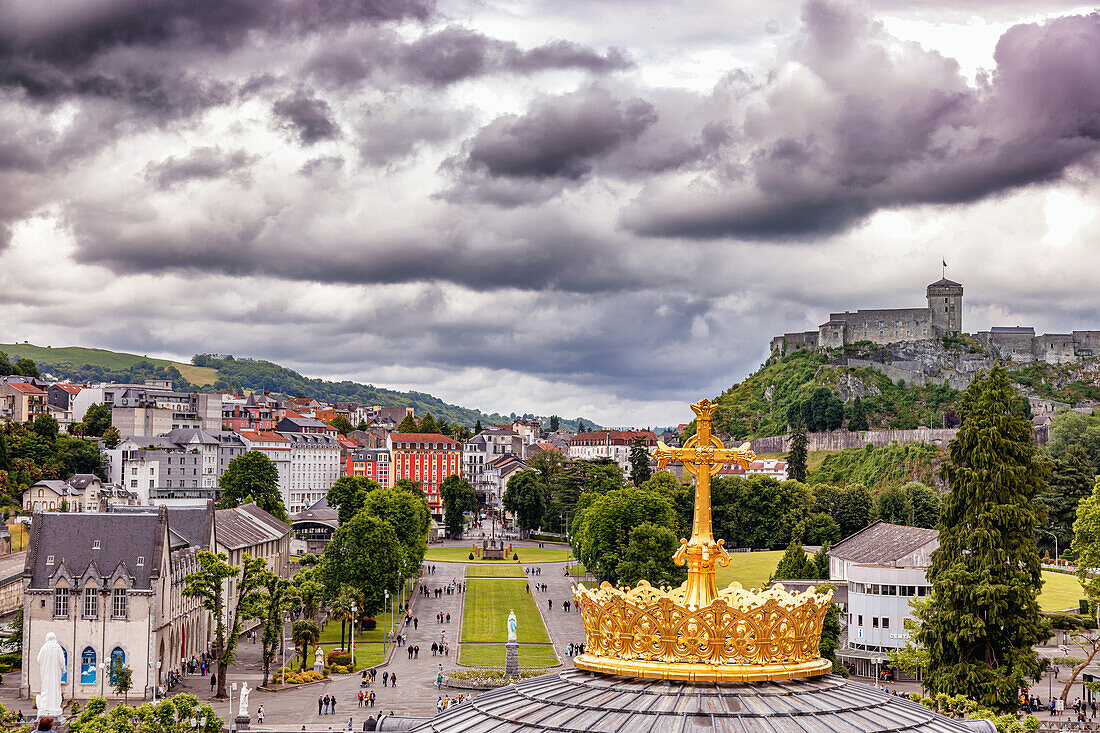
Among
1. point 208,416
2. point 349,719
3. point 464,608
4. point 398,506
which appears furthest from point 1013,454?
point 208,416

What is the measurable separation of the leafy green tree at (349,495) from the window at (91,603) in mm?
62254

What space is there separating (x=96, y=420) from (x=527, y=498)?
244 feet

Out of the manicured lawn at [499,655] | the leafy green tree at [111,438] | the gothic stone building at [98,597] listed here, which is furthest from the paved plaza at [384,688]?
the leafy green tree at [111,438]

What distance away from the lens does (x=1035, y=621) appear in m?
39.8

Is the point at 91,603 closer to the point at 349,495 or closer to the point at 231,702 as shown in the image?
the point at 231,702

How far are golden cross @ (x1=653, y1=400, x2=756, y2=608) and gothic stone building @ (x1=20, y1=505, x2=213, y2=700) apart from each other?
55014mm

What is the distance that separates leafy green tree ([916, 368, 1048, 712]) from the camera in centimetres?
3909

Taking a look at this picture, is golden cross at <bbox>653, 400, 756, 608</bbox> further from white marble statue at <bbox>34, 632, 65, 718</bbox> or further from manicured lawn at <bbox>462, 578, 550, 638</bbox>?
manicured lawn at <bbox>462, 578, 550, 638</bbox>

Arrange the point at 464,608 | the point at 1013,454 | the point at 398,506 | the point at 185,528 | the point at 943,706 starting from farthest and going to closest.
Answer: the point at 398,506, the point at 464,608, the point at 185,528, the point at 1013,454, the point at 943,706

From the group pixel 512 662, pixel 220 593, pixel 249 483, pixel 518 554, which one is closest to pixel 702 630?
pixel 512 662

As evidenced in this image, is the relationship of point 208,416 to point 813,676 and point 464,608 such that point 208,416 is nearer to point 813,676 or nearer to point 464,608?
point 464,608

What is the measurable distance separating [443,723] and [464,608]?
8478cm

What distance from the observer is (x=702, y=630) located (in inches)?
406

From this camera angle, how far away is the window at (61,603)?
60.2m
